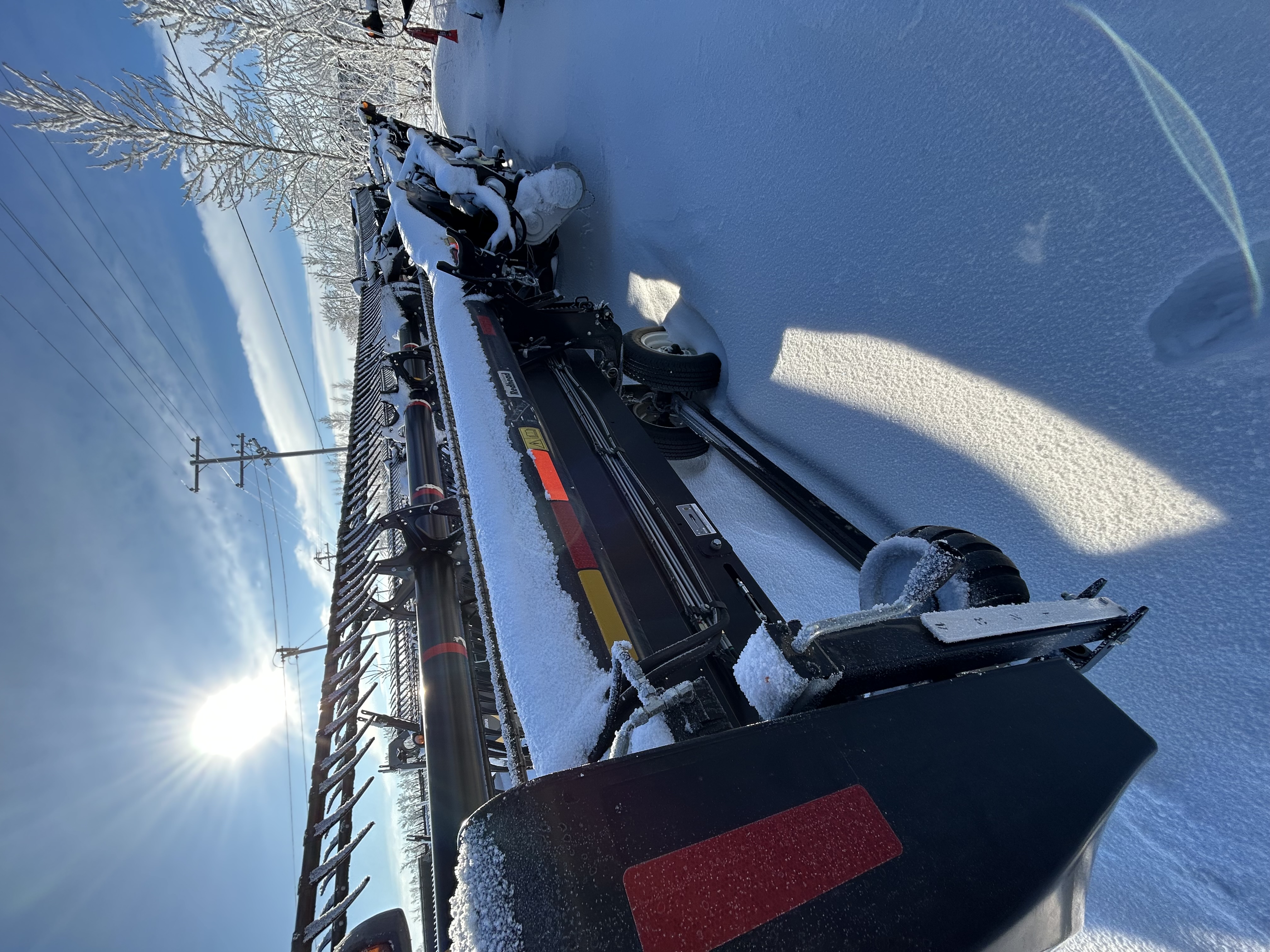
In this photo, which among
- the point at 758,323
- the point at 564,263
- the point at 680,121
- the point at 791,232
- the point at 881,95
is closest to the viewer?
the point at 881,95

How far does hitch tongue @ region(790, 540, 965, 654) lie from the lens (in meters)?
0.97

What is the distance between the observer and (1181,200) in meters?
1.14

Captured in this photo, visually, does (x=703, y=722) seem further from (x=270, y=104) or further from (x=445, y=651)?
(x=270, y=104)

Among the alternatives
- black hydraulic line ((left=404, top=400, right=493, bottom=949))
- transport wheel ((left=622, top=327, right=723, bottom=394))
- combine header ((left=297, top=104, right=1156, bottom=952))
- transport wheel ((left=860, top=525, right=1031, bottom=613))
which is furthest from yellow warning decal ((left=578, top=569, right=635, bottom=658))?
transport wheel ((left=622, top=327, right=723, bottom=394))

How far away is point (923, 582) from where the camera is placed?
1.17m

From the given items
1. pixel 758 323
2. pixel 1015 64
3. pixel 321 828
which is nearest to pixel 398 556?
pixel 321 828

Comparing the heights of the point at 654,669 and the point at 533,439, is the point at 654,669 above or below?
below

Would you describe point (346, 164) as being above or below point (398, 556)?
above

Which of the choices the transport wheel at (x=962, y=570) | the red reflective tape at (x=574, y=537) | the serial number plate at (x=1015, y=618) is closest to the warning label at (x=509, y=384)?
the red reflective tape at (x=574, y=537)

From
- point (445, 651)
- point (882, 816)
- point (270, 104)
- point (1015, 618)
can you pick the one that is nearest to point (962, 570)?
A: point (1015, 618)

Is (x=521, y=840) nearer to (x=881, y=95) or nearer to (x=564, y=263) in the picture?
(x=881, y=95)

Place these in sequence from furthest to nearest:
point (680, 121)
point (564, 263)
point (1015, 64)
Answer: point (564, 263) → point (680, 121) → point (1015, 64)

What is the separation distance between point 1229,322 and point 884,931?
1479 millimetres

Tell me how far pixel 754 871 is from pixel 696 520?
131 centimetres
